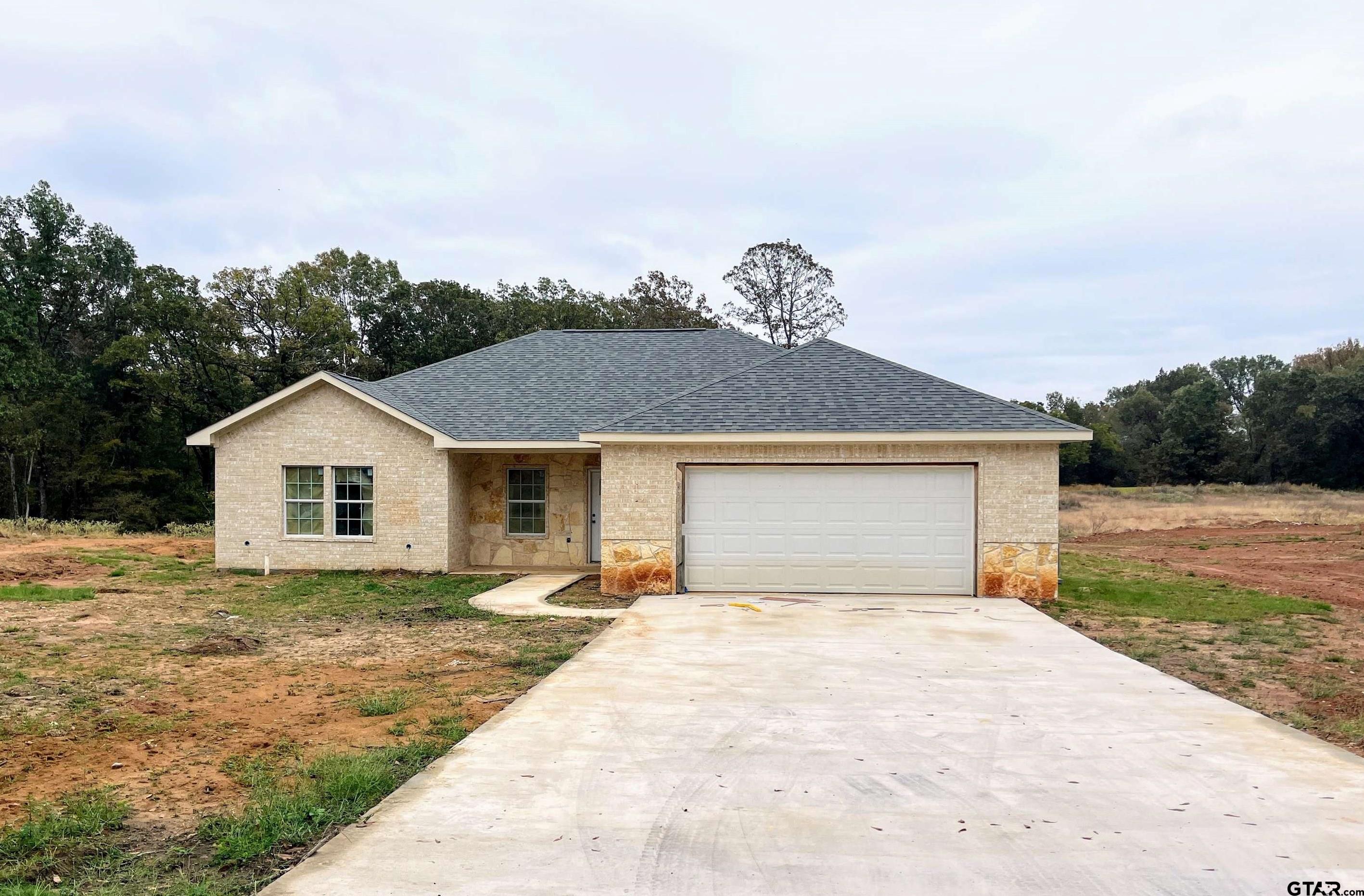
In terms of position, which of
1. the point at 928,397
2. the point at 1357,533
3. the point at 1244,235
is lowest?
the point at 1357,533

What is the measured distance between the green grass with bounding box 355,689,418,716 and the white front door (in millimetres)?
10212

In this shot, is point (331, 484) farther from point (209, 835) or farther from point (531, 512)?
point (209, 835)

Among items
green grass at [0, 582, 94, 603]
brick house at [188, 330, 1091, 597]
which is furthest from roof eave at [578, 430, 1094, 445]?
green grass at [0, 582, 94, 603]

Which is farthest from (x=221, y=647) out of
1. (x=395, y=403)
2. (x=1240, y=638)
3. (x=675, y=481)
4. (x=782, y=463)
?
(x=1240, y=638)

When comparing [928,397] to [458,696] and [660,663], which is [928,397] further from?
[458,696]

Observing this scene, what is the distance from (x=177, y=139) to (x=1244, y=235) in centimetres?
2953

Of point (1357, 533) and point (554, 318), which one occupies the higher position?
point (554, 318)

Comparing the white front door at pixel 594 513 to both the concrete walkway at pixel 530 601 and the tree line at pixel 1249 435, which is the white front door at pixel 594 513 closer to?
the concrete walkway at pixel 530 601

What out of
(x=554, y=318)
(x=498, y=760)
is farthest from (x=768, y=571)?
(x=554, y=318)

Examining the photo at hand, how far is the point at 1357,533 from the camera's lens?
86.8 feet

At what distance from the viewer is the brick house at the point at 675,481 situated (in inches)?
546

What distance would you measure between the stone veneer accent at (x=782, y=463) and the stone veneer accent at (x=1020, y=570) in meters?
0.03

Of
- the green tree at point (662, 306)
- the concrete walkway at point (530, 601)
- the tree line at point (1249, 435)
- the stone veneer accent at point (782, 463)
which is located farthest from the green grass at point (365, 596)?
the tree line at point (1249, 435)

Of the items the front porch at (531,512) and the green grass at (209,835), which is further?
the front porch at (531,512)
